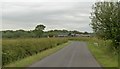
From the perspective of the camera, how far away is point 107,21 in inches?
1232

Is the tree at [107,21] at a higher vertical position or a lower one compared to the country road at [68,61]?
higher

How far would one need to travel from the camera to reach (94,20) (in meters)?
33.7

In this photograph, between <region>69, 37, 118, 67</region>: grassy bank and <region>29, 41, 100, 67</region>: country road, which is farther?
<region>69, 37, 118, 67</region>: grassy bank

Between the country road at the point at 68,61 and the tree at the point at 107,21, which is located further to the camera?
the tree at the point at 107,21

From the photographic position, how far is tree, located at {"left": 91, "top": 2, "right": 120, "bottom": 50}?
30.3 metres

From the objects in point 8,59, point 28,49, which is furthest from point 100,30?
point 8,59

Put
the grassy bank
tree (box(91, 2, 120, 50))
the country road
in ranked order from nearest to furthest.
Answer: the country road
the grassy bank
tree (box(91, 2, 120, 50))

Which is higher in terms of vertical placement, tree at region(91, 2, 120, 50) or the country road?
tree at region(91, 2, 120, 50)

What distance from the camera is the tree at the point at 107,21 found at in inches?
1192

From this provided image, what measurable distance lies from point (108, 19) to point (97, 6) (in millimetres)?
3657

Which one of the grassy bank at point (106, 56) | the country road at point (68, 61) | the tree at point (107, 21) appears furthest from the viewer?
the tree at point (107, 21)

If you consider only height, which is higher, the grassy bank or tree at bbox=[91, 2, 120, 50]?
tree at bbox=[91, 2, 120, 50]

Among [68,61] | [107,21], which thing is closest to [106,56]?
[107,21]

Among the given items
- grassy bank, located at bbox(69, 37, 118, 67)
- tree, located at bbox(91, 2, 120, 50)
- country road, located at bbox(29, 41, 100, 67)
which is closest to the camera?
country road, located at bbox(29, 41, 100, 67)
